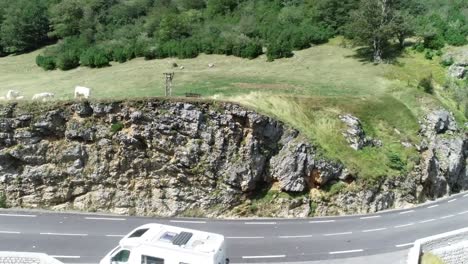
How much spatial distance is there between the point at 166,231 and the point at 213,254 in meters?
2.70

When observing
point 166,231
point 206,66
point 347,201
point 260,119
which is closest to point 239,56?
point 206,66

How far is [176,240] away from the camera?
2020cm

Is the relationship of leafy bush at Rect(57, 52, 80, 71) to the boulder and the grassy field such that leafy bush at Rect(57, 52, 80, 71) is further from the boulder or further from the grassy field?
the boulder

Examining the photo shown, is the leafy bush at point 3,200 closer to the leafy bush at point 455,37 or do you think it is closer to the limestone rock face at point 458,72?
the limestone rock face at point 458,72

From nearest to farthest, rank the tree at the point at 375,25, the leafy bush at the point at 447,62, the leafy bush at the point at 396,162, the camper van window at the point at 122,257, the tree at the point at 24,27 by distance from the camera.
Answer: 1. the camper van window at the point at 122,257
2. the leafy bush at the point at 396,162
3. the tree at the point at 375,25
4. the leafy bush at the point at 447,62
5. the tree at the point at 24,27

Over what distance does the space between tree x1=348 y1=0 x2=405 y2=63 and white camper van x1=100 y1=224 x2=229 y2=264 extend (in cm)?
3764

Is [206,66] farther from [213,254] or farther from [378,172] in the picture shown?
[213,254]

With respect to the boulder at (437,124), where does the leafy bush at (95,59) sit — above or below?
above

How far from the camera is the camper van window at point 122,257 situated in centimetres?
2019

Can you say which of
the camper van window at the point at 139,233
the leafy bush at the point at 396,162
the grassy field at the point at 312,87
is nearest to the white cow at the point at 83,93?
the grassy field at the point at 312,87

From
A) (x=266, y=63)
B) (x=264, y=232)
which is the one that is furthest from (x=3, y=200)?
(x=266, y=63)

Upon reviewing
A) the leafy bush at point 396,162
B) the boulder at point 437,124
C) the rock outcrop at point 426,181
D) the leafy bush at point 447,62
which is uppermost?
the leafy bush at point 447,62

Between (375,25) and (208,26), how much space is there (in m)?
20.3

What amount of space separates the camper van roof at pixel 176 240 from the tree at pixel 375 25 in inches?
1475
